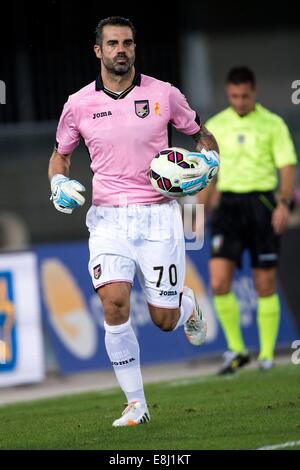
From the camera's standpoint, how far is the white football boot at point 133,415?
28.6 ft

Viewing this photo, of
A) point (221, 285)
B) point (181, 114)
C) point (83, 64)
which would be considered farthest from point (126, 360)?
point (83, 64)

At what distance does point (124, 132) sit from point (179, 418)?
1.96m

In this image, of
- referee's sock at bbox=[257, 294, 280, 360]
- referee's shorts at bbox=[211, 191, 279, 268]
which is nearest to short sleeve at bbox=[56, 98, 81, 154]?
referee's shorts at bbox=[211, 191, 279, 268]

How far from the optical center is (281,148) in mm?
12844

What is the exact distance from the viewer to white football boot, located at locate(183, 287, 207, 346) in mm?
9625

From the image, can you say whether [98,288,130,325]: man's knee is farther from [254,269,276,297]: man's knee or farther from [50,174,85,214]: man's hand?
[254,269,276,297]: man's knee

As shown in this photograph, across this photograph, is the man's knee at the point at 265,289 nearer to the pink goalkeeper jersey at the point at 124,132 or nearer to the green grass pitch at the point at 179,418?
the green grass pitch at the point at 179,418

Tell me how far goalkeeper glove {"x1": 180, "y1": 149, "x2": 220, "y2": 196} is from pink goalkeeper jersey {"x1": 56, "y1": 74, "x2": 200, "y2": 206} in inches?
10.3

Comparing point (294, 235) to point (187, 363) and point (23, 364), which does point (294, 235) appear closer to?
point (187, 363)

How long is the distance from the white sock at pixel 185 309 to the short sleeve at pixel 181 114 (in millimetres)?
1178

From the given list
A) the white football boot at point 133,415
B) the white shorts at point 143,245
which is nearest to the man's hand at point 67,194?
the white shorts at point 143,245
